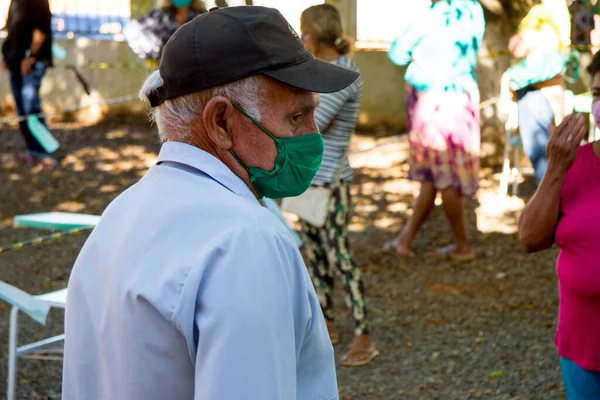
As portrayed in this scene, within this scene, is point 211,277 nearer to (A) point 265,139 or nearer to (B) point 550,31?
(A) point 265,139

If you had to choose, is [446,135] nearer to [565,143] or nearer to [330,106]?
[330,106]

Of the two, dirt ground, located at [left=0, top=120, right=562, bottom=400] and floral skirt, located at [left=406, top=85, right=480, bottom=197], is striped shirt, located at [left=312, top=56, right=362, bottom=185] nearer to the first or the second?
dirt ground, located at [left=0, top=120, right=562, bottom=400]

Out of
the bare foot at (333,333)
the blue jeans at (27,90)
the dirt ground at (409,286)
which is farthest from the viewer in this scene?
the blue jeans at (27,90)

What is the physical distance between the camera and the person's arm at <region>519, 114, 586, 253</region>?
2826 millimetres

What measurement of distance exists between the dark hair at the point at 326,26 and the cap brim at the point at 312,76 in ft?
10.00

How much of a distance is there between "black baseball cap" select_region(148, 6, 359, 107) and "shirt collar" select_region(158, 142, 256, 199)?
11cm

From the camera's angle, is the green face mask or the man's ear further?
the green face mask

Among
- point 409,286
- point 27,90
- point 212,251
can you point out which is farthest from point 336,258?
point 27,90

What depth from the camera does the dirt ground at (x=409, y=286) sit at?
5.01m

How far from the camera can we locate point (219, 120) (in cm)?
171

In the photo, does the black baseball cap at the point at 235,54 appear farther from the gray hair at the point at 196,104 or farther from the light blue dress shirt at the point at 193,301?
the light blue dress shirt at the point at 193,301

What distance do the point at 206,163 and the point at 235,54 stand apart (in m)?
0.21

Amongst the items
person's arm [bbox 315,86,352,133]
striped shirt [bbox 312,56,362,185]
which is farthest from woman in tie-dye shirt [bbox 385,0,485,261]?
person's arm [bbox 315,86,352,133]

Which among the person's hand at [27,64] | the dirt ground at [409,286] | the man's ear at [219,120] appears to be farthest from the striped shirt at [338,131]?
the person's hand at [27,64]
